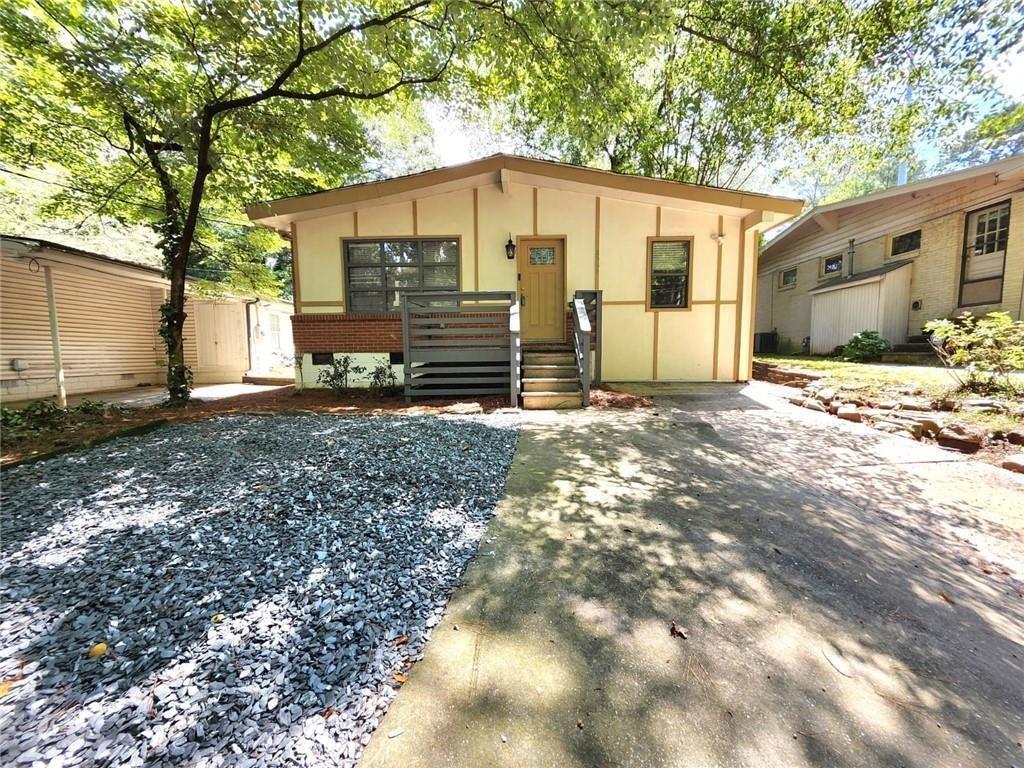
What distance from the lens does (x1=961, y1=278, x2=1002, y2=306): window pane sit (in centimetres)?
909

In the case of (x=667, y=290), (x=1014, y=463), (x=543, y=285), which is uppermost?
(x=543, y=285)

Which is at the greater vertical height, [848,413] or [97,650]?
[848,413]

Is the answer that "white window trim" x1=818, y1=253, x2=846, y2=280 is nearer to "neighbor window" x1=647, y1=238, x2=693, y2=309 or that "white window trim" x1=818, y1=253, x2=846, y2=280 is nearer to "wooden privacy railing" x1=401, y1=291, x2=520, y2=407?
"neighbor window" x1=647, y1=238, x2=693, y2=309

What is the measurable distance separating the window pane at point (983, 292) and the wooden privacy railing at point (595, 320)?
9.52 metres

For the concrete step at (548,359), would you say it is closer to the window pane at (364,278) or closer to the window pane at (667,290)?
the window pane at (667,290)

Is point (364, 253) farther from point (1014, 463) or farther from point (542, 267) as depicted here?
point (1014, 463)

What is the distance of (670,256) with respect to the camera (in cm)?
785

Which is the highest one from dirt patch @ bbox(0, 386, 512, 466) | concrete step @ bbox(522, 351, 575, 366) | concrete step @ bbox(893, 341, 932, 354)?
concrete step @ bbox(893, 341, 932, 354)

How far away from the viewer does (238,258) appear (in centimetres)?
934

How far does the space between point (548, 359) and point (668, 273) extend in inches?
124

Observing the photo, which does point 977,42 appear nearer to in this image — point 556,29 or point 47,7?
point 556,29

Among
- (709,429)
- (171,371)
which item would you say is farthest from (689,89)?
(171,371)

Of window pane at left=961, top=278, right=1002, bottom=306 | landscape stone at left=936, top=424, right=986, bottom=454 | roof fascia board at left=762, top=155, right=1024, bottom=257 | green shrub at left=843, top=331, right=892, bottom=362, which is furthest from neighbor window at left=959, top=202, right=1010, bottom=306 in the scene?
landscape stone at left=936, top=424, right=986, bottom=454

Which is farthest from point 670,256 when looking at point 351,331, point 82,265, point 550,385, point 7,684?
point 82,265
